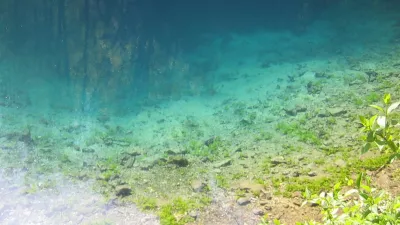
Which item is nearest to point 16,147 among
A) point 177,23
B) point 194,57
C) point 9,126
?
point 9,126

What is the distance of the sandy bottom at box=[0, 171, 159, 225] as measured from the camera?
4.73 metres

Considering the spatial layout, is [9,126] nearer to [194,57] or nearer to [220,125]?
[220,125]

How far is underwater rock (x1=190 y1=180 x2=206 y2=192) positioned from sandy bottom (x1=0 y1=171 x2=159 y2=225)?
853 millimetres

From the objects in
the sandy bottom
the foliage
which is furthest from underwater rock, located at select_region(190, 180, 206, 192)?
the foliage

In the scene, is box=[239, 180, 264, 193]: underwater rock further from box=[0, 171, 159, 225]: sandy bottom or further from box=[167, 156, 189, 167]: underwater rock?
Answer: box=[0, 171, 159, 225]: sandy bottom

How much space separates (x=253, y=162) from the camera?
5.77 meters

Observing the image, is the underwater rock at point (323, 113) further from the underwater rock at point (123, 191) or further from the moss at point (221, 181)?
the underwater rock at point (123, 191)

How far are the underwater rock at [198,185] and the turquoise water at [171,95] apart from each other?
78 millimetres

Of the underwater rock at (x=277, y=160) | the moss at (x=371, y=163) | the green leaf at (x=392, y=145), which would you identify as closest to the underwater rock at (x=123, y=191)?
the underwater rock at (x=277, y=160)

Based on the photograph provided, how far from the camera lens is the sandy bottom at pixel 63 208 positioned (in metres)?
4.73

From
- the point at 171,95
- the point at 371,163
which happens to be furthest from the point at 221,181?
the point at 171,95

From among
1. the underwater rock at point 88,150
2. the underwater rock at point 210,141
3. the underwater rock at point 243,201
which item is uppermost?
the underwater rock at point 88,150

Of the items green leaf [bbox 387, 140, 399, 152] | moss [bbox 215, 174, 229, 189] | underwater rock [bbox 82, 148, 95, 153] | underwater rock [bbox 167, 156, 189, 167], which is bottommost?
moss [bbox 215, 174, 229, 189]

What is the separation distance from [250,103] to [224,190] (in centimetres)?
387
